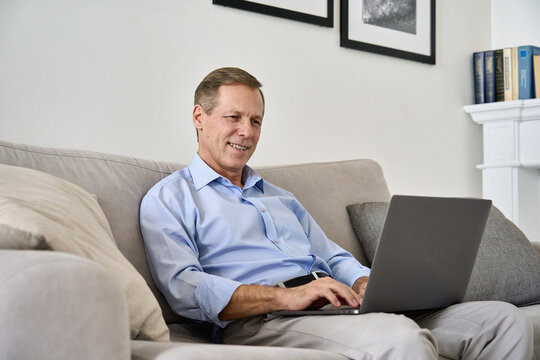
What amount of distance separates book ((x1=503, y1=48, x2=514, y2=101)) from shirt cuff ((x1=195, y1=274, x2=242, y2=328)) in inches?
91.1

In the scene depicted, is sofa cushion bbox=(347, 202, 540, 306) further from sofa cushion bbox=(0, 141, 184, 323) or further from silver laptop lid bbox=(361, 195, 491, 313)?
sofa cushion bbox=(0, 141, 184, 323)

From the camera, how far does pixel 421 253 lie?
1.46 m

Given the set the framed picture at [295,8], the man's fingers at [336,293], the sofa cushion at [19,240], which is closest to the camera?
the sofa cushion at [19,240]

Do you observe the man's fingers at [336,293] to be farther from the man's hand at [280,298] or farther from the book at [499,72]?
the book at [499,72]

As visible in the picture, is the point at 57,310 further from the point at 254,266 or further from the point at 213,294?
the point at 254,266

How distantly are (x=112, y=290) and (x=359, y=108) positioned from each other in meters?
2.27

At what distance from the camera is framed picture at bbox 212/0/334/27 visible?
2584mm

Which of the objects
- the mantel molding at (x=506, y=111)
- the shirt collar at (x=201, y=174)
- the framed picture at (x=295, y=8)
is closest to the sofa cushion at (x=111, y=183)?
the shirt collar at (x=201, y=174)

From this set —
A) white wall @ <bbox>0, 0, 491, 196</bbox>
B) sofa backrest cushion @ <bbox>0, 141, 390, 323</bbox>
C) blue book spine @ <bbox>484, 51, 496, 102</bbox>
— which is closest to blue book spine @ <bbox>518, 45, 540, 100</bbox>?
blue book spine @ <bbox>484, 51, 496, 102</bbox>

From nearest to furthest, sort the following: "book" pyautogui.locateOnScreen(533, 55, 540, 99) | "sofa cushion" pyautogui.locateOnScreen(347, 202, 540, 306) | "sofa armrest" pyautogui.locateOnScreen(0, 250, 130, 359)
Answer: "sofa armrest" pyautogui.locateOnScreen(0, 250, 130, 359)
"sofa cushion" pyautogui.locateOnScreen(347, 202, 540, 306)
"book" pyautogui.locateOnScreen(533, 55, 540, 99)

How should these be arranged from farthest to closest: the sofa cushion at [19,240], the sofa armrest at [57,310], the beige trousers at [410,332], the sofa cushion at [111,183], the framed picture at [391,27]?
the framed picture at [391,27]
the sofa cushion at [111,183]
the beige trousers at [410,332]
the sofa cushion at [19,240]
the sofa armrest at [57,310]

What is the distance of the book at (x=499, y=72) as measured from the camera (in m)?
3.42

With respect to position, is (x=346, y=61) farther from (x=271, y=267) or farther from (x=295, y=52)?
(x=271, y=267)

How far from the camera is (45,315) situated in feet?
2.84
